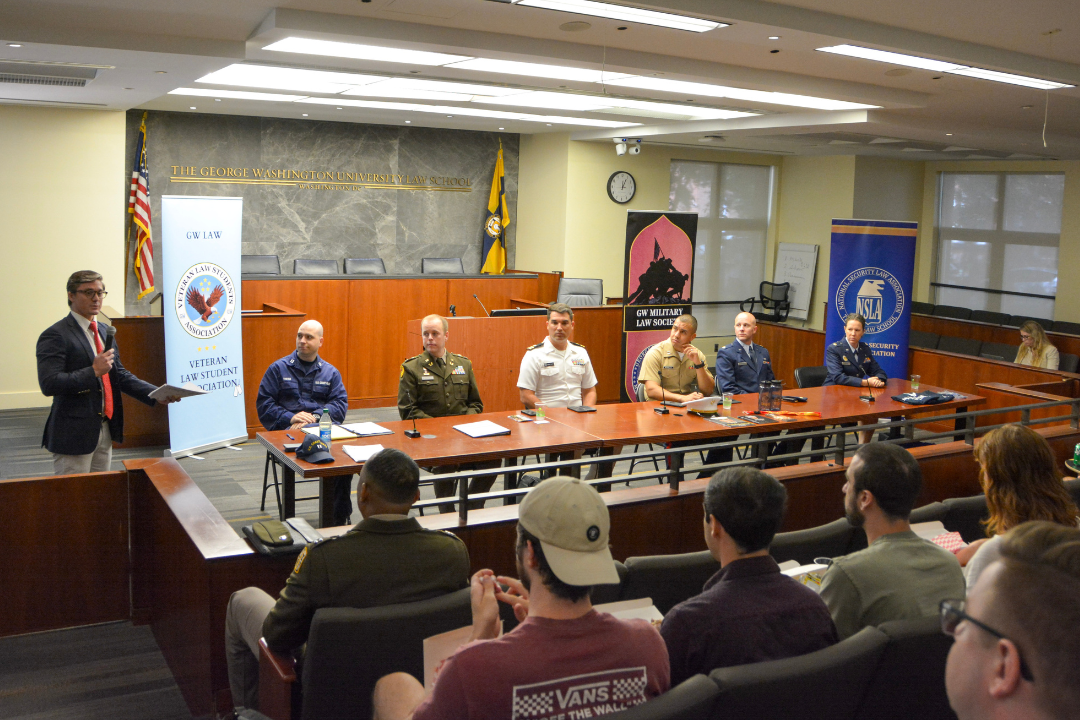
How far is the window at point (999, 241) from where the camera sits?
13.6m

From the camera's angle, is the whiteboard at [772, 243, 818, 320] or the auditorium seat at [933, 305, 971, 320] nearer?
the auditorium seat at [933, 305, 971, 320]

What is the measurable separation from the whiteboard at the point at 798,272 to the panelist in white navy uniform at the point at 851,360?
6828 mm

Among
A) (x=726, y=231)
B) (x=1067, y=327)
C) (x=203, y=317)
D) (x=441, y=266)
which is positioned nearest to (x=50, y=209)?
(x=203, y=317)

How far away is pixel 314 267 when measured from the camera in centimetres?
1134

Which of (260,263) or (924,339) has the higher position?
(260,263)

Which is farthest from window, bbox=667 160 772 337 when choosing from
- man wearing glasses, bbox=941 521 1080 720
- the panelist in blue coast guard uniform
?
man wearing glasses, bbox=941 521 1080 720

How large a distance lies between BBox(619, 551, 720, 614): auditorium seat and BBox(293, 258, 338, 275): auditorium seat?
29.1 ft

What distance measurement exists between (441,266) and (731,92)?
228 inches

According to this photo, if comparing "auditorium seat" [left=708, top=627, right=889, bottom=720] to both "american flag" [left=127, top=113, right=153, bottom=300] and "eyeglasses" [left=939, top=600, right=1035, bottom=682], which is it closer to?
"eyeglasses" [left=939, top=600, right=1035, bottom=682]

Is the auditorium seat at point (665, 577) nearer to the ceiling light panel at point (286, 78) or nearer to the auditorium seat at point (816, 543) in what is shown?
the auditorium seat at point (816, 543)

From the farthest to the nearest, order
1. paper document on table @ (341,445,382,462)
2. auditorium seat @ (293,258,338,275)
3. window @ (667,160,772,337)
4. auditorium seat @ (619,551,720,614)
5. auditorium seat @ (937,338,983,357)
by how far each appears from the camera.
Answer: window @ (667,160,772,337) < auditorium seat @ (937,338,983,357) < auditorium seat @ (293,258,338,275) < paper document on table @ (341,445,382,462) < auditorium seat @ (619,551,720,614)

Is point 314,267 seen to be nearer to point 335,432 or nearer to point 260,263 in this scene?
point 260,263

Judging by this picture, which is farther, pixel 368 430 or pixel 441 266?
pixel 441 266

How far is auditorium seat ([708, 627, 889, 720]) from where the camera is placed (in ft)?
6.38
